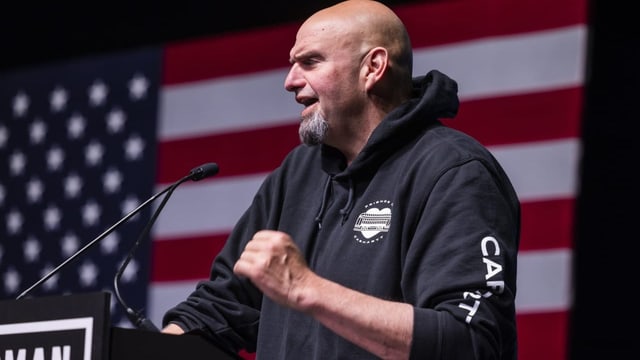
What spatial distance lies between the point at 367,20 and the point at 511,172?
137 centimetres

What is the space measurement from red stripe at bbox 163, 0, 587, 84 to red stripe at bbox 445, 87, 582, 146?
23 centimetres

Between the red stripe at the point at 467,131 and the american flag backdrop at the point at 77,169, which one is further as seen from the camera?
the american flag backdrop at the point at 77,169

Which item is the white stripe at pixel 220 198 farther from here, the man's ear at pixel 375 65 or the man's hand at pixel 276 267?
the man's hand at pixel 276 267

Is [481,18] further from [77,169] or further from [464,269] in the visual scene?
[464,269]

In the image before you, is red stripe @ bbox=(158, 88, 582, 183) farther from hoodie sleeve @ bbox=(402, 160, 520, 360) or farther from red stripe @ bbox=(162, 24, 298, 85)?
hoodie sleeve @ bbox=(402, 160, 520, 360)

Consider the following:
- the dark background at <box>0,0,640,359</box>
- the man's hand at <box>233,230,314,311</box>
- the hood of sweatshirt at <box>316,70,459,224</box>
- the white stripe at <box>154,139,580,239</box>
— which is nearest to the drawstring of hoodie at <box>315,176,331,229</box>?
the hood of sweatshirt at <box>316,70,459,224</box>

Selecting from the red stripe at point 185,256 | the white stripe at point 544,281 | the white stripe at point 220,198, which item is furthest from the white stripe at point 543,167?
the red stripe at point 185,256

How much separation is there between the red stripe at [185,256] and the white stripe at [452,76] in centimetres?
42

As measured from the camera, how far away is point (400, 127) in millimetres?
2197

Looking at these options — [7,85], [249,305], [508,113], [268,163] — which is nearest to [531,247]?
[508,113]

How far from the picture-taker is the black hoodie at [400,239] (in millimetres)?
1895

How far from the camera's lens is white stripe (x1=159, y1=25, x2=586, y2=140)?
3.56 meters

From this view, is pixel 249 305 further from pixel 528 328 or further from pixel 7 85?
pixel 7 85

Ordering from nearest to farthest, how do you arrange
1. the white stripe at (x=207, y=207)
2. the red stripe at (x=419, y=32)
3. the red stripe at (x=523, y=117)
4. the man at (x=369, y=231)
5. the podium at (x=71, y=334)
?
1. the podium at (x=71, y=334)
2. the man at (x=369, y=231)
3. the red stripe at (x=523, y=117)
4. the red stripe at (x=419, y=32)
5. the white stripe at (x=207, y=207)
